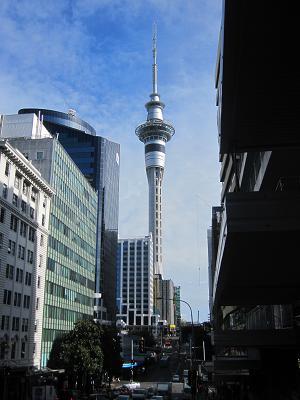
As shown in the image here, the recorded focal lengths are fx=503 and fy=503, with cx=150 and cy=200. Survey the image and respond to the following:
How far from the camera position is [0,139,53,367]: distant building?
56.6 m

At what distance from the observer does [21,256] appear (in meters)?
62.3

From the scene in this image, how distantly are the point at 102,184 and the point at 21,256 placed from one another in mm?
94780

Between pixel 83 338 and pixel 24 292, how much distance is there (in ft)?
30.7

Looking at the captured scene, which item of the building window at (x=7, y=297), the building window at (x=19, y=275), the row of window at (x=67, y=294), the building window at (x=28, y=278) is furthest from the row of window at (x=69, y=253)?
the building window at (x=7, y=297)

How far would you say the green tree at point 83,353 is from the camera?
198 ft

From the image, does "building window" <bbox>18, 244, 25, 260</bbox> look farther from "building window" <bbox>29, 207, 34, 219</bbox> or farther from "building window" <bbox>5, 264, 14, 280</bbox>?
"building window" <bbox>29, 207, 34, 219</bbox>

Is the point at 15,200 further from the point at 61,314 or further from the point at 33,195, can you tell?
the point at 61,314

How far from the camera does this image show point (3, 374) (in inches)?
1946

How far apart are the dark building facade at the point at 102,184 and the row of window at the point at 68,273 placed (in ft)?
164

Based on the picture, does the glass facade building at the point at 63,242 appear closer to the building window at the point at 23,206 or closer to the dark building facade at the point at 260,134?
the building window at the point at 23,206

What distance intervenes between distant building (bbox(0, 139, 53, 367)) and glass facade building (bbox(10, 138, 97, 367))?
10.9 feet

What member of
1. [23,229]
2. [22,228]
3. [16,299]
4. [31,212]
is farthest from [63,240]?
[16,299]

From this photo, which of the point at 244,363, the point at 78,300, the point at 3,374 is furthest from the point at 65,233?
the point at 244,363

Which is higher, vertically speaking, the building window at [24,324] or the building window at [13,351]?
the building window at [24,324]
